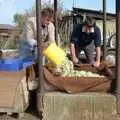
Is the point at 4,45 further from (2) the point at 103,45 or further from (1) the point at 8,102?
(1) the point at 8,102

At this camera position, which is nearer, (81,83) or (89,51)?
(81,83)

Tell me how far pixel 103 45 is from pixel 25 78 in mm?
3053

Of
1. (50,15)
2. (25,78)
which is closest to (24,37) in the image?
(50,15)

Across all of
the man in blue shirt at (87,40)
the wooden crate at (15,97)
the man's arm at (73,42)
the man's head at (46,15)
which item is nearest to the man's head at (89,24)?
the man in blue shirt at (87,40)

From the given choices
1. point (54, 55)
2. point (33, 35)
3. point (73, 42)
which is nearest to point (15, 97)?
point (54, 55)

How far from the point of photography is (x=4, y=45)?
21.9 metres

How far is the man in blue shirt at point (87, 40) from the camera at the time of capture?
25.6 ft

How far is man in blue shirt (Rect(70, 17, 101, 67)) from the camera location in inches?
307

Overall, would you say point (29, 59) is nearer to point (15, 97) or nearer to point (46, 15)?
point (46, 15)

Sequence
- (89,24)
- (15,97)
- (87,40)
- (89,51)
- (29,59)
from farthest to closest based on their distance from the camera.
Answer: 1. (89,51)
2. (87,40)
3. (29,59)
4. (89,24)
5. (15,97)

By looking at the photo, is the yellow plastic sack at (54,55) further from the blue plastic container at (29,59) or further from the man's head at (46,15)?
the blue plastic container at (29,59)

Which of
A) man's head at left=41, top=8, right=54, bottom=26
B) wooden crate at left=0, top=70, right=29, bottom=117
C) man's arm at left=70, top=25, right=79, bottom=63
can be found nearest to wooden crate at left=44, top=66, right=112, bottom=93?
wooden crate at left=0, top=70, right=29, bottom=117

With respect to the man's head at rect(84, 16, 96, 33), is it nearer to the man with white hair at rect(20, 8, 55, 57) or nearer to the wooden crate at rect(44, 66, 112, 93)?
the man with white hair at rect(20, 8, 55, 57)

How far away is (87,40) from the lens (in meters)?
8.33
